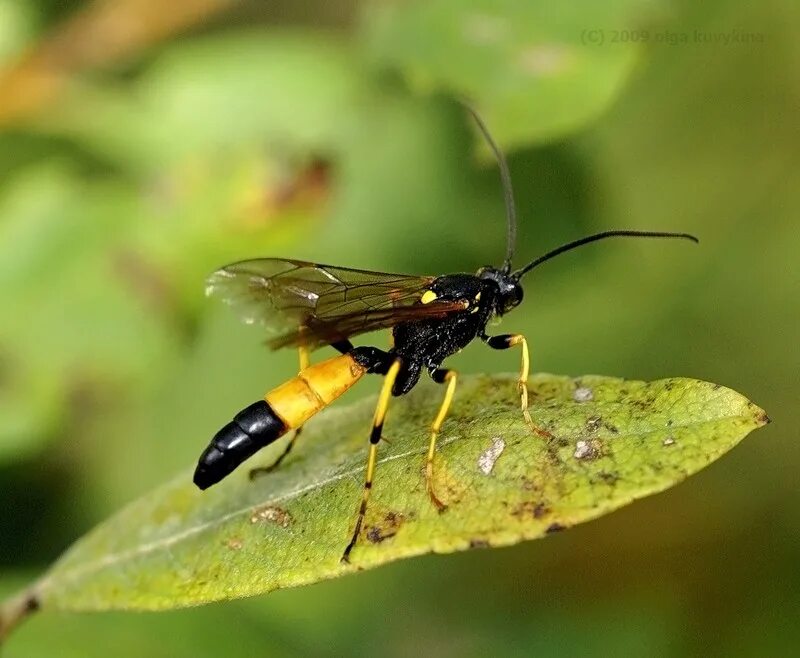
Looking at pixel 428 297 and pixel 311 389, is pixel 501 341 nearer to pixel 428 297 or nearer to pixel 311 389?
pixel 428 297

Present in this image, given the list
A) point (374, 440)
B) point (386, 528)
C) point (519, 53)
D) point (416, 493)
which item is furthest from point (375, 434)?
point (519, 53)

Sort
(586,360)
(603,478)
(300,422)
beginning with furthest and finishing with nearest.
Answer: (586,360), (300,422), (603,478)

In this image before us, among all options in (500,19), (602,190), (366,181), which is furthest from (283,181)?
(602,190)

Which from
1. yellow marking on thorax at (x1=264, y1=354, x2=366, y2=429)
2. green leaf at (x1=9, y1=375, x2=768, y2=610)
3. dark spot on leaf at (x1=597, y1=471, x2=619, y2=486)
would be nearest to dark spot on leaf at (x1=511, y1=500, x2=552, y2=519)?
green leaf at (x1=9, y1=375, x2=768, y2=610)

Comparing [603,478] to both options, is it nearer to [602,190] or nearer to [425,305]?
[425,305]

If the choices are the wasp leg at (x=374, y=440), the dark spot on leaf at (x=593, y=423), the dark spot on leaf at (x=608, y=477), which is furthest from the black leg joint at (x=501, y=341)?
the dark spot on leaf at (x=608, y=477)

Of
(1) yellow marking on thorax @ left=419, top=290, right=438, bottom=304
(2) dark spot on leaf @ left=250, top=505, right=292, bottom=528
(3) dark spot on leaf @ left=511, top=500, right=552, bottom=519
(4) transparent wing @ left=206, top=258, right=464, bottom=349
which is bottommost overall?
(1) yellow marking on thorax @ left=419, top=290, right=438, bottom=304

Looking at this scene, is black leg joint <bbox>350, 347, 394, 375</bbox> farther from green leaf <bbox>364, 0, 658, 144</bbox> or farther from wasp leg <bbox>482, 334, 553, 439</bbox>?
green leaf <bbox>364, 0, 658, 144</bbox>
